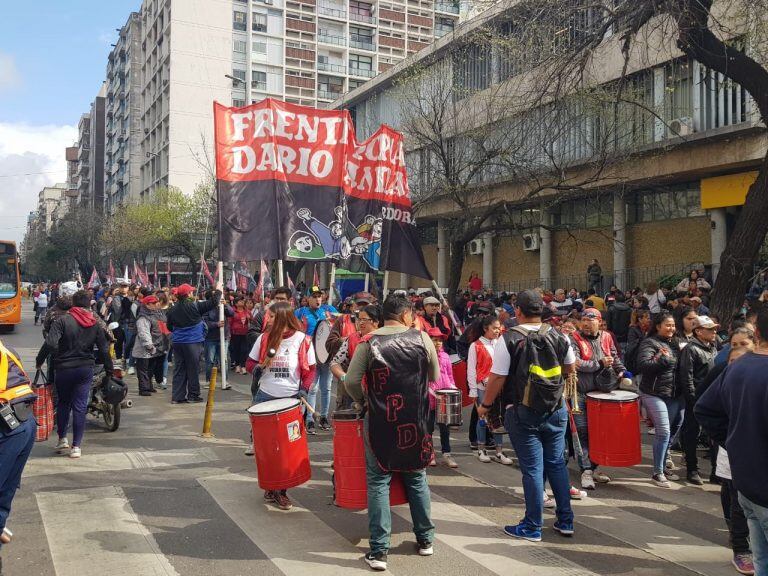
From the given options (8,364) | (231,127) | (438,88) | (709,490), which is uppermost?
(438,88)

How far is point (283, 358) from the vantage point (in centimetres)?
664

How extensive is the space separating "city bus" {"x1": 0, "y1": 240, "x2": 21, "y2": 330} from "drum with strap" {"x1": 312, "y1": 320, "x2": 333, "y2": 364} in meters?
21.8

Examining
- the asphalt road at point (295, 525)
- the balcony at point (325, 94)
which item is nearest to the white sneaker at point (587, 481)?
the asphalt road at point (295, 525)

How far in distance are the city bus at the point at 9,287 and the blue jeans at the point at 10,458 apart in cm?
2502

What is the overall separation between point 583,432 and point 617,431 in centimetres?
52

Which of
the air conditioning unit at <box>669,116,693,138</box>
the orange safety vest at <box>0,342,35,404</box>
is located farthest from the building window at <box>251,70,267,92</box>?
the orange safety vest at <box>0,342,35,404</box>

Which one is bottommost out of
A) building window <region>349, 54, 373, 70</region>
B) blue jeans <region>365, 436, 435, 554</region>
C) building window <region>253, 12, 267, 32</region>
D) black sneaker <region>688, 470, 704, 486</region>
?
black sneaker <region>688, 470, 704, 486</region>

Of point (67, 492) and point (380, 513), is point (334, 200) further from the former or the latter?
point (380, 513)

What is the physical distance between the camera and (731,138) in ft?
61.0

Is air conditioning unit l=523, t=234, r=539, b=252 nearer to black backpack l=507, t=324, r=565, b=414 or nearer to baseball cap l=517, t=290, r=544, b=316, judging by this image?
baseball cap l=517, t=290, r=544, b=316

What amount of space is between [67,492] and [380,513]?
11.2ft

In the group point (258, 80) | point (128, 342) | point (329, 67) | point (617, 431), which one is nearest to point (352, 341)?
point (617, 431)

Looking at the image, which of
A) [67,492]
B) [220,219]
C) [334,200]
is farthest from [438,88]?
[67,492]

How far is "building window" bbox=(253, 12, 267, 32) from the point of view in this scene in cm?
6366
